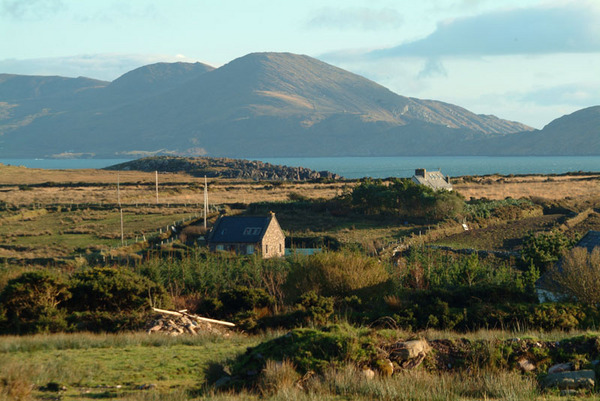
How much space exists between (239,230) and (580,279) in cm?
2765

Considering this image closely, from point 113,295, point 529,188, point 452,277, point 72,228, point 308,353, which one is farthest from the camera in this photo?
point 529,188

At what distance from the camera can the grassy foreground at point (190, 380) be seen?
453 inches

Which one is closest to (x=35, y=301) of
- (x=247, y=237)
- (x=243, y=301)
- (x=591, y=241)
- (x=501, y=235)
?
(x=243, y=301)

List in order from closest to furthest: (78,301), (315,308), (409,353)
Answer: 1. (409,353)
2. (315,308)
3. (78,301)

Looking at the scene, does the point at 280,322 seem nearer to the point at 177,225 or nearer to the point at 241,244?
the point at 241,244

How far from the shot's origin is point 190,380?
13195mm

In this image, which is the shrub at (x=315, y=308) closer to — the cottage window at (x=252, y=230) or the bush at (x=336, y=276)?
the bush at (x=336, y=276)

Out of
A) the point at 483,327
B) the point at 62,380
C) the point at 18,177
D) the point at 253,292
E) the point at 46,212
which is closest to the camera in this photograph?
the point at 62,380

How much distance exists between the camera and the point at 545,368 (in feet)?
44.6

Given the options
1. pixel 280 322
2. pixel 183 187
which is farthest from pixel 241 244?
pixel 183 187

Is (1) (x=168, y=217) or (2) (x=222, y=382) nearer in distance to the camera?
(2) (x=222, y=382)

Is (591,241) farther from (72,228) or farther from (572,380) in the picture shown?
(72,228)

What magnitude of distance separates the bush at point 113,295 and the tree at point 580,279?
41.8 feet

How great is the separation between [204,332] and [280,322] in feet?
7.90
